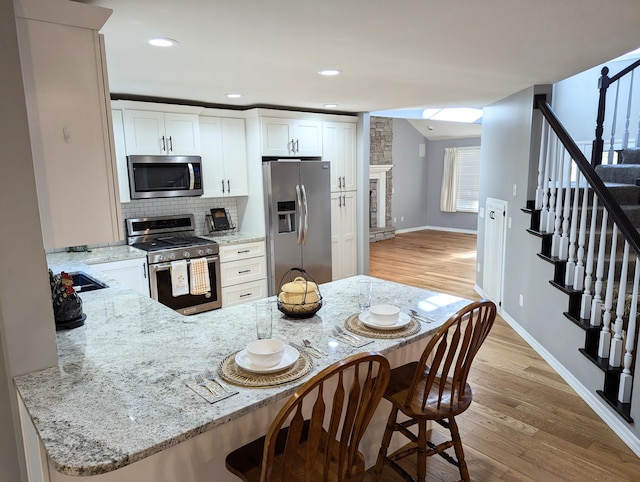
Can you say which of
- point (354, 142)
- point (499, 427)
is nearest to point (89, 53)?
point (499, 427)

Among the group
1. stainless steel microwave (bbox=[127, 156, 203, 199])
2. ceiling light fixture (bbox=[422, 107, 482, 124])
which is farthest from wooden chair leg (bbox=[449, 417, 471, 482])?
ceiling light fixture (bbox=[422, 107, 482, 124])

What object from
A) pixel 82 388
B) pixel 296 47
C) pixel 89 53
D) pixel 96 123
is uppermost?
pixel 296 47

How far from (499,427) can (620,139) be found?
4.50 m

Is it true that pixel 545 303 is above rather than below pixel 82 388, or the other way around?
below

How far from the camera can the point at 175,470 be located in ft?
5.08

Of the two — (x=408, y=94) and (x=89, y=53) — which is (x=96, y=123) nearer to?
(x=89, y=53)

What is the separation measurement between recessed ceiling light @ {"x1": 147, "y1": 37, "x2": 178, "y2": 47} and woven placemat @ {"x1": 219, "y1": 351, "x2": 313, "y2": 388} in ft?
5.53

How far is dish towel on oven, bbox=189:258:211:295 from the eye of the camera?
13.7 feet

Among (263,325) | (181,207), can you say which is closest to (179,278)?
(181,207)

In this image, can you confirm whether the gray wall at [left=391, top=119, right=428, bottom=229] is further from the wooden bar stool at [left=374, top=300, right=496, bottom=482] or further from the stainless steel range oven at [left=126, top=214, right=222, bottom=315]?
the wooden bar stool at [left=374, top=300, right=496, bottom=482]

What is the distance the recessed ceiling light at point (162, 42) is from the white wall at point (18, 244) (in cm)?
87

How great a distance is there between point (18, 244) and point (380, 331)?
4.87 feet

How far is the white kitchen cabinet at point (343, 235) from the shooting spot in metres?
5.53

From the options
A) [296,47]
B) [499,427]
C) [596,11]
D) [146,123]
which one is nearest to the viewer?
[596,11]
